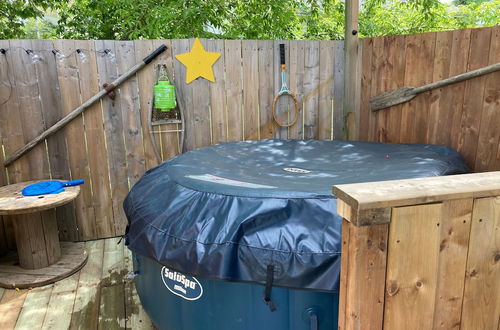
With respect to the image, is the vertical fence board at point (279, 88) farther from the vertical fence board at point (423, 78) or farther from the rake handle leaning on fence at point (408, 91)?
the vertical fence board at point (423, 78)

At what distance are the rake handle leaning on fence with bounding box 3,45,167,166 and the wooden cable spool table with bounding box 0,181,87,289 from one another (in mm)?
237

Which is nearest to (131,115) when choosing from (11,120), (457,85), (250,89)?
(11,120)

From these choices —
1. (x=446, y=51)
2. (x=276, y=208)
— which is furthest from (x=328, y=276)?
(x=446, y=51)

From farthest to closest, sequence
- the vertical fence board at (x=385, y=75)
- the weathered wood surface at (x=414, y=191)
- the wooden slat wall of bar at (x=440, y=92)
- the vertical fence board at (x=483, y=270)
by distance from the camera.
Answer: the vertical fence board at (x=385, y=75)
the wooden slat wall of bar at (x=440, y=92)
the vertical fence board at (x=483, y=270)
the weathered wood surface at (x=414, y=191)

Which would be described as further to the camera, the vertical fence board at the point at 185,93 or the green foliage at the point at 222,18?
the green foliage at the point at 222,18

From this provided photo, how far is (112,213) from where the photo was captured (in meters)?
3.29

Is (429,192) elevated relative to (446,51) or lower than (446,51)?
lower

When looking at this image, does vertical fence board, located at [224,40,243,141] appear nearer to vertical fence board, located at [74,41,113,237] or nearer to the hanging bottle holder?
the hanging bottle holder

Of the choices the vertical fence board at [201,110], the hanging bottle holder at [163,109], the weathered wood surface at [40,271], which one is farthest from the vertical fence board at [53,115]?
the vertical fence board at [201,110]

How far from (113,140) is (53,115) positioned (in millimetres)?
468

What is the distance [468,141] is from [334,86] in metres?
1.36

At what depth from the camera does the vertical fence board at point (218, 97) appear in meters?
3.24

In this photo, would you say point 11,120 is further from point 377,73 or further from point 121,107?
point 377,73

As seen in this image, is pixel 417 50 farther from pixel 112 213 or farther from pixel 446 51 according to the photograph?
pixel 112 213
